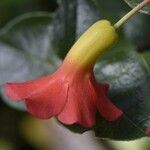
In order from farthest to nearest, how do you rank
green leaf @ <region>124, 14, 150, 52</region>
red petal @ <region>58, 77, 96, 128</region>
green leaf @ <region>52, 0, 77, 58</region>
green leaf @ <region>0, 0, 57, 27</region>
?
green leaf @ <region>0, 0, 57, 27</region> < green leaf @ <region>124, 14, 150, 52</region> < green leaf @ <region>52, 0, 77, 58</region> < red petal @ <region>58, 77, 96, 128</region>

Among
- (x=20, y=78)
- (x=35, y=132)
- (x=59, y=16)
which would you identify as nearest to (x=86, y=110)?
(x=59, y=16)

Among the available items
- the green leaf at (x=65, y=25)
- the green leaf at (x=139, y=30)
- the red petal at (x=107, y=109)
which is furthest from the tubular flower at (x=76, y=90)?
the green leaf at (x=139, y=30)

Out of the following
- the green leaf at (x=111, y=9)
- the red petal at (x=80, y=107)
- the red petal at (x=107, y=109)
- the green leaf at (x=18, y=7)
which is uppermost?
the red petal at (x=80, y=107)

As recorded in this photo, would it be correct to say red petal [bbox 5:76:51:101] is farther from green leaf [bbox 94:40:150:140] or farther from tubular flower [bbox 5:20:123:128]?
green leaf [bbox 94:40:150:140]

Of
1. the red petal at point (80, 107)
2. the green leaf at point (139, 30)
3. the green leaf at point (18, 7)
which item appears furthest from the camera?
the green leaf at point (18, 7)

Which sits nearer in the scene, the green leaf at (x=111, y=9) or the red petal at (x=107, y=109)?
the red petal at (x=107, y=109)

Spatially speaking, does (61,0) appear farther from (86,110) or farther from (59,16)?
(86,110)

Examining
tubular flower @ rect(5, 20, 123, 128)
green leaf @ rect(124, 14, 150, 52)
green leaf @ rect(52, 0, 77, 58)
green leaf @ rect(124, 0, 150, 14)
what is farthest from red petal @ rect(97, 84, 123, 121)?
green leaf @ rect(124, 14, 150, 52)

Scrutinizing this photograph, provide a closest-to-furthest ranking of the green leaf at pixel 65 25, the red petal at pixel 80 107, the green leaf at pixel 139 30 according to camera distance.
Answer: the red petal at pixel 80 107
the green leaf at pixel 65 25
the green leaf at pixel 139 30

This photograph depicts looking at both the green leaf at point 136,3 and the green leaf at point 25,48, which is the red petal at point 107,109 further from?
the green leaf at point 25,48
